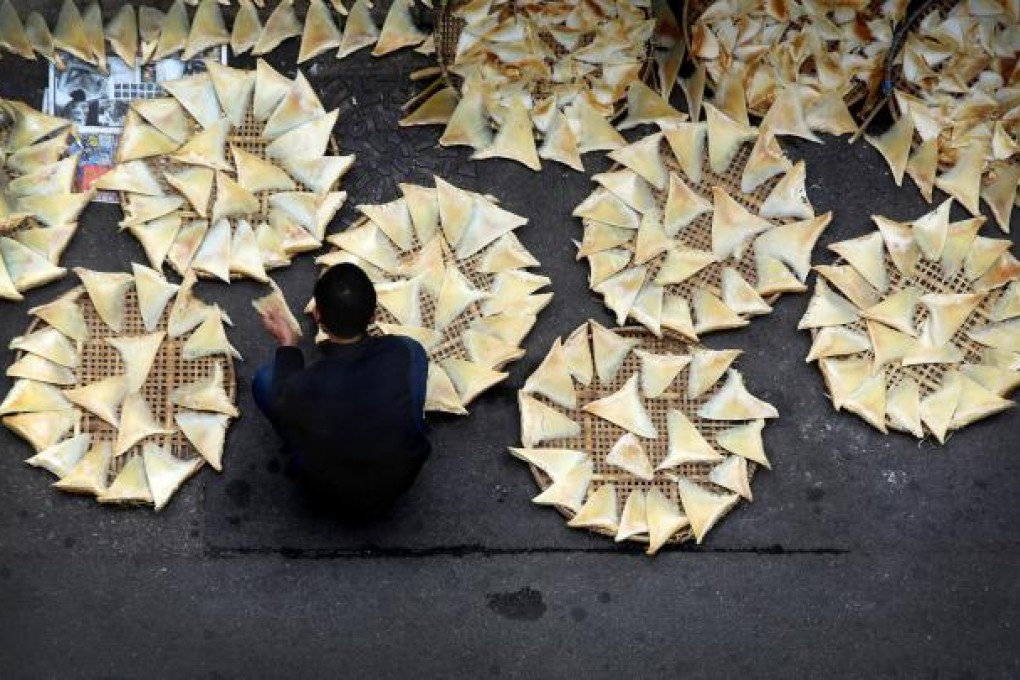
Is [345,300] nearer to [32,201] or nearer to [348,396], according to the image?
[348,396]

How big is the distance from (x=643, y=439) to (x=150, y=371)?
1163mm

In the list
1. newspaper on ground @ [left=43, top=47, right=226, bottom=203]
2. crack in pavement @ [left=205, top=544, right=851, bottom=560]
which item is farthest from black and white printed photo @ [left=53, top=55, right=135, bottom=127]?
crack in pavement @ [left=205, top=544, right=851, bottom=560]

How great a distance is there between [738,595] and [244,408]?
1251 mm

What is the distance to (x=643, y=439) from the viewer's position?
321 cm

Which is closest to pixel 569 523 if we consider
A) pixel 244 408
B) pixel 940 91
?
pixel 244 408

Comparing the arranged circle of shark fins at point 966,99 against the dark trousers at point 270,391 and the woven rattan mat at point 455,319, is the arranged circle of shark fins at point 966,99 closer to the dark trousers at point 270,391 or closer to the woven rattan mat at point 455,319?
the woven rattan mat at point 455,319

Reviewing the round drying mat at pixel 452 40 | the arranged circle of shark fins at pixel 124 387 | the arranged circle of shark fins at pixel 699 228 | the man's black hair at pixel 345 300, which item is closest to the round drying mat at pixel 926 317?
the arranged circle of shark fins at pixel 699 228

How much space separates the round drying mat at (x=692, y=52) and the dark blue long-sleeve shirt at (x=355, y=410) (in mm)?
1071

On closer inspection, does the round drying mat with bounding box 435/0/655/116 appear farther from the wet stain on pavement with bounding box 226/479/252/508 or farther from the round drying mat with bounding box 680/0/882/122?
the wet stain on pavement with bounding box 226/479/252/508

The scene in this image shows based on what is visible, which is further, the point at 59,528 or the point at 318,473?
the point at 59,528

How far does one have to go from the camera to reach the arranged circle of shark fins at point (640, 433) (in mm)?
3172

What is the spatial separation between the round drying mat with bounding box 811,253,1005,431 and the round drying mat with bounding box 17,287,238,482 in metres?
1.48

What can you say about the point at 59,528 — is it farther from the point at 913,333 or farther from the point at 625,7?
the point at 913,333

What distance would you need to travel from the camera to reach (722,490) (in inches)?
126
